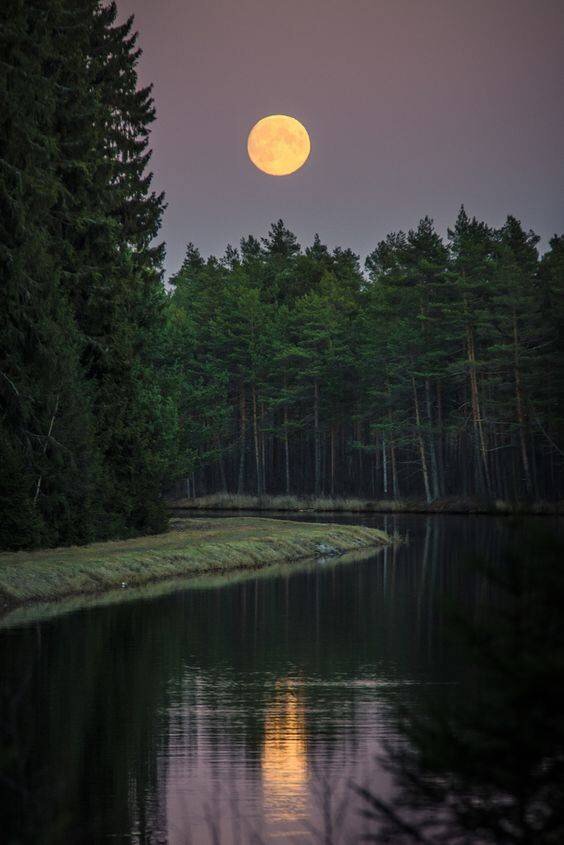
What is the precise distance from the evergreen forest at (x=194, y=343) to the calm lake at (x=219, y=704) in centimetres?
390

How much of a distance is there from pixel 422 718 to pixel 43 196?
25924mm

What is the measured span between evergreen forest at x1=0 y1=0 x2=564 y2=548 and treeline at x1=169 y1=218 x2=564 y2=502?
0.28 meters

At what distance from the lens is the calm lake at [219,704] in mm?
10156

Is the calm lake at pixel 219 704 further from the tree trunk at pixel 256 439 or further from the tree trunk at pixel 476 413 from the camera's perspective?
the tree trunk at pixel 256 439

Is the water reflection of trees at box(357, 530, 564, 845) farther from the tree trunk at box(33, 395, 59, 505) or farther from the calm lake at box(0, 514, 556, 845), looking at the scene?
the tree trunk at box(33, 395, 59, 505)

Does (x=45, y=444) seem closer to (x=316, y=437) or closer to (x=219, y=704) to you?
(x=219, y=704)

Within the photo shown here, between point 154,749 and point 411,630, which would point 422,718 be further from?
point 411,630

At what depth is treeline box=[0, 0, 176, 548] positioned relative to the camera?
1364 inches

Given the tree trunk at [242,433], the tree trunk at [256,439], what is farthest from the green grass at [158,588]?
the tree trunk at [242,433]

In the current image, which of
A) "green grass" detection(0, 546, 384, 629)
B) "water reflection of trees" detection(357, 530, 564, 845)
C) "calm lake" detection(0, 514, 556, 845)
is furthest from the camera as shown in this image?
"green grass" detection(0, 546, 384, 629)

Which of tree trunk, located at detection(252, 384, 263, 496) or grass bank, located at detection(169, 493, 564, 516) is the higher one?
tree trunk, located at detection(252, 384, 263, 496)

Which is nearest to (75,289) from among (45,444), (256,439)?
(45,444)

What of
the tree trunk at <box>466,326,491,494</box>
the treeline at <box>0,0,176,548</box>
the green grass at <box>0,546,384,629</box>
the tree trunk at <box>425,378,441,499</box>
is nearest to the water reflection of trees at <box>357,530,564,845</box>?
the green grass at <box>0,546,384,629</box>

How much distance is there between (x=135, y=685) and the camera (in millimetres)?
17359
